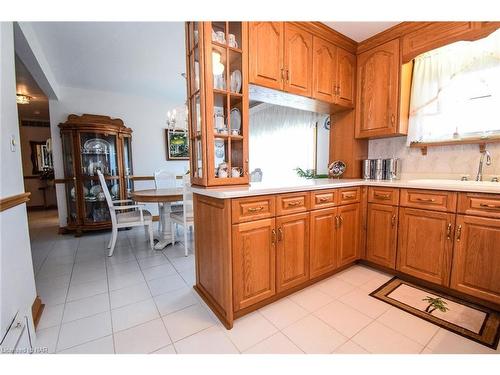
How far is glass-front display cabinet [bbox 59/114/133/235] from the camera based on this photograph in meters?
3.71

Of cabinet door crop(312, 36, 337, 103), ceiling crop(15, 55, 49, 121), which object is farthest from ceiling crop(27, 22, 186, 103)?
→ cabinet door crop(312, 36, 337, 103)

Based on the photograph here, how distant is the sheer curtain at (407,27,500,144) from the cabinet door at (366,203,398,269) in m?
0.90

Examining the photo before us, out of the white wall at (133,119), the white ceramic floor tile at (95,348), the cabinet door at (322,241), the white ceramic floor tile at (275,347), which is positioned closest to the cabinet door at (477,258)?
the cabinet door at (322,241)

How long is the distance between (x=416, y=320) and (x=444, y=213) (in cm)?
86

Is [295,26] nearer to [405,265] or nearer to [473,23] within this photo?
[473,23]

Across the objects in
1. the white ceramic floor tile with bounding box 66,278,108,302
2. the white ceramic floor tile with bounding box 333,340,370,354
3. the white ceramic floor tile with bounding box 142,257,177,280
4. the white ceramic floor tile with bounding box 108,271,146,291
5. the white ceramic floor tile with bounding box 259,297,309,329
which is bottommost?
the white ceramic floor tile with bounding box 142,257,177,280

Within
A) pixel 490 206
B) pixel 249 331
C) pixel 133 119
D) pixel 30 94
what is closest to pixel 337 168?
pixel 490 206

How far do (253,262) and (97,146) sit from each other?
148 inches

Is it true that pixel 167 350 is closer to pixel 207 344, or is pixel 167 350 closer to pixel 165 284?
pixel 207 344

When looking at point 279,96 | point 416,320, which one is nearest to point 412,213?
point 416,320

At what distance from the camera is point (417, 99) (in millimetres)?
2352

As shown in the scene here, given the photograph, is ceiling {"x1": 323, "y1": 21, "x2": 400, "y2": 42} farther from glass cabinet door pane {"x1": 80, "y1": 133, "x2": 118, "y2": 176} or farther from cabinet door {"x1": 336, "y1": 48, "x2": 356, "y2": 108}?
glass cabinet door pane {"x1": 80, "y1": 133, "x2": 118, "y2": 176}

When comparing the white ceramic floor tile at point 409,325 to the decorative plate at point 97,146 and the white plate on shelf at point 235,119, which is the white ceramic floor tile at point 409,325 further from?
the decorative plate at point 97,146
